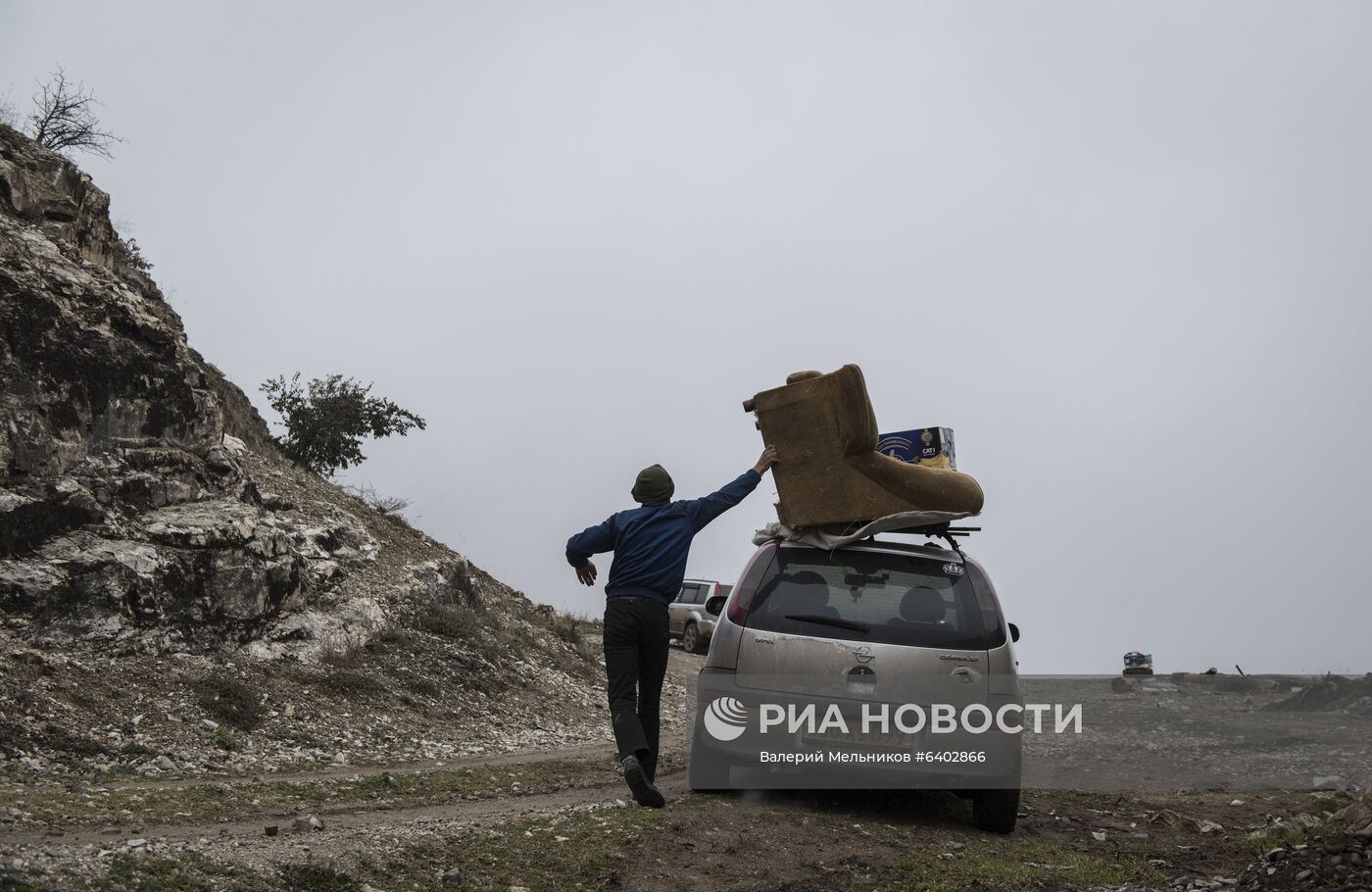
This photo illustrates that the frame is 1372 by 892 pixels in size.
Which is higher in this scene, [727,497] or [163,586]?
[727,497]

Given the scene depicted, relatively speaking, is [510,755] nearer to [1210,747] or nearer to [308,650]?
[308,650]

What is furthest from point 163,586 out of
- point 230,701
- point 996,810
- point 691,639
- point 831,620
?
point 691,639

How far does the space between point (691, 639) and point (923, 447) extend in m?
20.2

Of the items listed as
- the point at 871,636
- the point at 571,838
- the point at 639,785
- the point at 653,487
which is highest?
the point at 653,487

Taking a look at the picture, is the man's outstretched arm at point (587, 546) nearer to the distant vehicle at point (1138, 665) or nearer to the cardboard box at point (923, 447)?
the cardboard box at point (923, 447)

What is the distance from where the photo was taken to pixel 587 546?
7.36 m

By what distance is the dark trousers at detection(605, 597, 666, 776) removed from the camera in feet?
23.1

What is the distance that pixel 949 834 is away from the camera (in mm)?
6926

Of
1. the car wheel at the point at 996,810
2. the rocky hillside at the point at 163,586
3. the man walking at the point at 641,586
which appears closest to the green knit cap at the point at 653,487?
the man walking at the point at 641,586

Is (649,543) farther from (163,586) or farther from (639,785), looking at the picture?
(163,586)

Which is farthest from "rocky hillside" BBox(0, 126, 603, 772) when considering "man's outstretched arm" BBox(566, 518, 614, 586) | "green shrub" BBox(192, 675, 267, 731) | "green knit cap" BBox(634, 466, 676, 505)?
"green knit cap" BBox(634, 466, 676, 505)

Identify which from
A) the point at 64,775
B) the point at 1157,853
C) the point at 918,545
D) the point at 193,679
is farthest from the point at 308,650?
the point at 1157,853

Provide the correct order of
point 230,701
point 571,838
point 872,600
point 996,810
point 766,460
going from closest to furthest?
point 571,838, point 996,810, point 872,600, point 766,460, point 230,701

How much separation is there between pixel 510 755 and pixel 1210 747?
26.4ft
